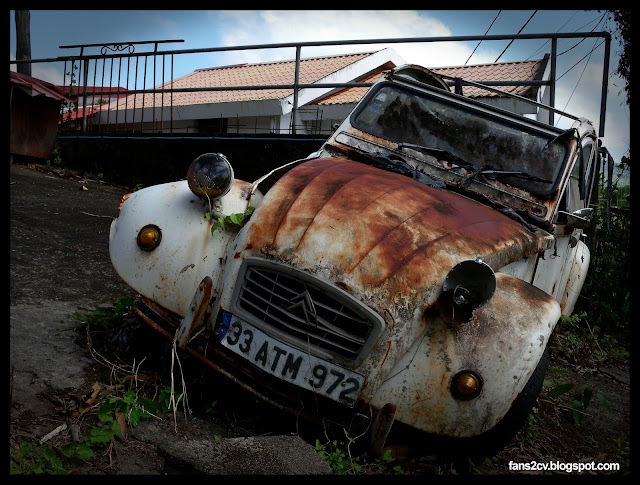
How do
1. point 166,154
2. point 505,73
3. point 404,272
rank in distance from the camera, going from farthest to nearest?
point 505,73, point 166,154, point 404,272

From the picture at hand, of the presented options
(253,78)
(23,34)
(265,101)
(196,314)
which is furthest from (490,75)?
(196,314)

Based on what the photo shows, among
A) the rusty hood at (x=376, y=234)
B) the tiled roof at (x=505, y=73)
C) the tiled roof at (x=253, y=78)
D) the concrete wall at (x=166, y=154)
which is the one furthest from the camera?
the tiled roof at (x=253, y=78)

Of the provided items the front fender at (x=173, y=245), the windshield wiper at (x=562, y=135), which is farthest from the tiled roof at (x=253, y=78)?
the front fender at (x=173, y=245)

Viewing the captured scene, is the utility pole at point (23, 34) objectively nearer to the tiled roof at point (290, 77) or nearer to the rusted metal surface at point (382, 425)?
the tiled roof at point (290, 77)

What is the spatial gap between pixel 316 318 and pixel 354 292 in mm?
212

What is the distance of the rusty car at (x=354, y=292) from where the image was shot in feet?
8.86

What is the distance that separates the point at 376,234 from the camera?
290 cm

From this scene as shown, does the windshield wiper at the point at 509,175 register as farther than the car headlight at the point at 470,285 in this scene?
Yes

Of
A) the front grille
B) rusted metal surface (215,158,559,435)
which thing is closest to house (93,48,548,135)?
rusted metal surface (215,158,559,435)

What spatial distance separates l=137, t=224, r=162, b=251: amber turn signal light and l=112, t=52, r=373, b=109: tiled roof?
440 inches

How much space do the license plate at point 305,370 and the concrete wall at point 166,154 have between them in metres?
5.49

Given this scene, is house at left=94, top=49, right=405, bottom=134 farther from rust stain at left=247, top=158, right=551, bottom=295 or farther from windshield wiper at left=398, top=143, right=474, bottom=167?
rust stain at left=247, top=158, right=551, bottom=295

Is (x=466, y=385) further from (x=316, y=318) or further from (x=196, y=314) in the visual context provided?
(x=196, y=314)

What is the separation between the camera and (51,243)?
5.51m
